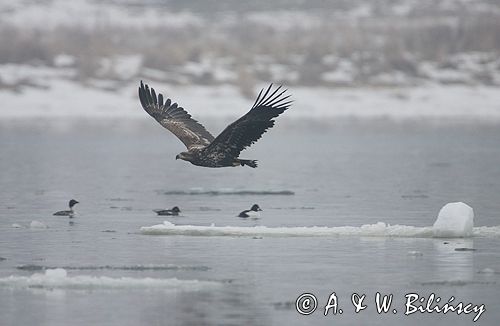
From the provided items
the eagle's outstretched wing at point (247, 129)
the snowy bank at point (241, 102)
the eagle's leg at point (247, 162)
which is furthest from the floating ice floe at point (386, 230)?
the snowy bank at point (241, 102)

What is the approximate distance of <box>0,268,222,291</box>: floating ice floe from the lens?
11977 millimetres

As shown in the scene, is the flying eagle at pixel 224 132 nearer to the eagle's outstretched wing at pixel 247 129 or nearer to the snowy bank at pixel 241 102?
the eagle's outstretched wing at pixel 247 129

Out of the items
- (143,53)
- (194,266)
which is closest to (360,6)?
(143,53)

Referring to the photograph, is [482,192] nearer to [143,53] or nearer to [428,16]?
[143,53]

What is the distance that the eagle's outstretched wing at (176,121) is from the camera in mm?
16906

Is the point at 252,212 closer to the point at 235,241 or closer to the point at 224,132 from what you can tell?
the point at 235,241

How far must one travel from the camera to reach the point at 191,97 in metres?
57.4

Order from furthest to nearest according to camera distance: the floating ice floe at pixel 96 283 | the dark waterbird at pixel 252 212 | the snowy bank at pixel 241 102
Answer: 1. the snowy bank at pixel 241 102
2. the dark waterbird at pixel 252 212
3. the floating ice floe at pixel 96 283

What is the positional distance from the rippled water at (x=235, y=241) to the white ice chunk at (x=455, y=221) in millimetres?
155

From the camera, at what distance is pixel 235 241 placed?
49.3 feet

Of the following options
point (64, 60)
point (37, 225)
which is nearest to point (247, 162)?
point (37, 225)

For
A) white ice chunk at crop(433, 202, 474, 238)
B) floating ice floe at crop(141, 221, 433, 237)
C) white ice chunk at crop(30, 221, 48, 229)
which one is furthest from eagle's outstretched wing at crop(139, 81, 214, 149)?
white ice chunk at crop(433, 202, 474, 238)

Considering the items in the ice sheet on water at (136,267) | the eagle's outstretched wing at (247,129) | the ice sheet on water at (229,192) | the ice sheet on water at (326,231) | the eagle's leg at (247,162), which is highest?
the ice sheet on water at (229,192)

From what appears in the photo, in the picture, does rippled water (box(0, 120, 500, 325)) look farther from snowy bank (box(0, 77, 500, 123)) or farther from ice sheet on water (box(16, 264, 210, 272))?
snowy bank (box(0, 77, 500, 123))
